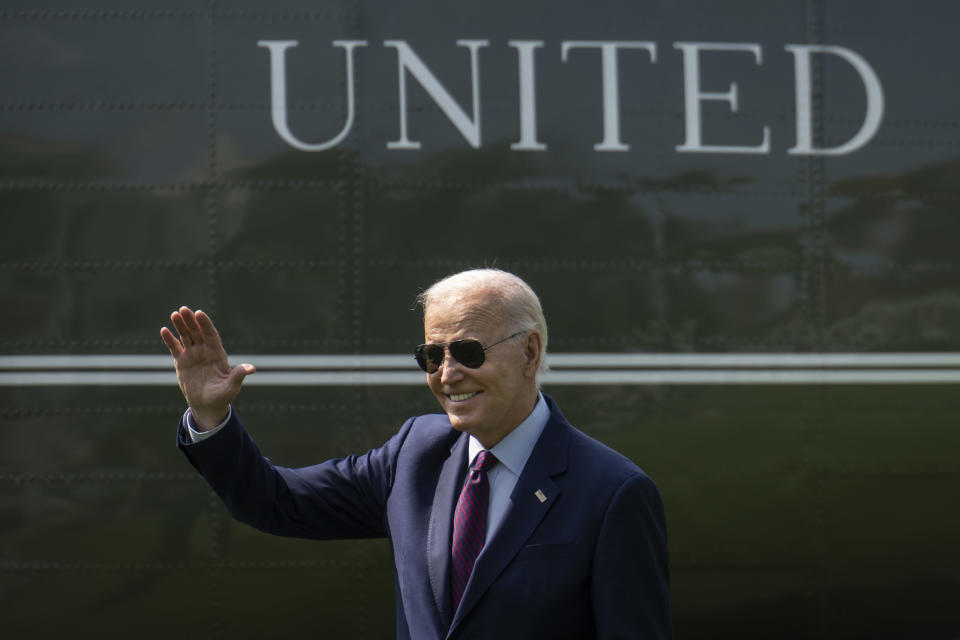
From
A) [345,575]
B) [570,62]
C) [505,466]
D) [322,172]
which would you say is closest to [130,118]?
[322,172]

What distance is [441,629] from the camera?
6.08 ft

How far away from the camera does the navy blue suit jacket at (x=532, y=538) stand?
1.76 m

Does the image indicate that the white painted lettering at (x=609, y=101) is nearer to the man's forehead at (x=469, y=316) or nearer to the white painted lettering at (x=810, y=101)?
the white painted lettering at (x=810, y=101)

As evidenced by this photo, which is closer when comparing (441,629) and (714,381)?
(441,629)

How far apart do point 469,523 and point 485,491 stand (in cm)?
7

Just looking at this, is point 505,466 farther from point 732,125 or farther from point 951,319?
point 951,319

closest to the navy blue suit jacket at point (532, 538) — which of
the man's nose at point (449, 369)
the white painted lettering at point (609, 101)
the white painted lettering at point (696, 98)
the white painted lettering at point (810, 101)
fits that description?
the man's nose at point (449, 369)

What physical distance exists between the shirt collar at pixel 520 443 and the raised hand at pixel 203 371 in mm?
555

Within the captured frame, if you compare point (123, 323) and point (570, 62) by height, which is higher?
point (570, 62)

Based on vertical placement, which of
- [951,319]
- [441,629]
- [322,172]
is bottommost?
[441,629]

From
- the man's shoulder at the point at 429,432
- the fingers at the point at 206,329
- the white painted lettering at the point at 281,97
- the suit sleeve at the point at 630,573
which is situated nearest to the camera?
the suit sleeve at the point at 630,573

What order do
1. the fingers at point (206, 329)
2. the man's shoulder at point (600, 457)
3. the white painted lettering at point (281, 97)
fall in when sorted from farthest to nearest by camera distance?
the white painted lettering at point (281, 97), the fingers at point (206, 329), the man's shoulder at point (600, 457)

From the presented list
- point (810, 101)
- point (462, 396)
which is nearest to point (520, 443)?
point (462, 396)

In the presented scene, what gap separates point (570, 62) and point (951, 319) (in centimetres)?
159
